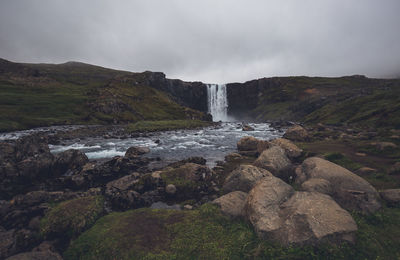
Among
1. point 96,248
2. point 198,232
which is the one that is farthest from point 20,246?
point 198,232

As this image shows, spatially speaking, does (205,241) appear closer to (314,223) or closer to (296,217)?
(296,217)

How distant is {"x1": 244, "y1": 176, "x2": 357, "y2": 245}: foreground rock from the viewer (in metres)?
7.19

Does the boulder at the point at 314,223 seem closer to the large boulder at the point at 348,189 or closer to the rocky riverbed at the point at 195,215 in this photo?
the rocky riverbed at the point at 195,215

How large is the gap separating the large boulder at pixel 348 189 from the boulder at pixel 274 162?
2930 millimetres

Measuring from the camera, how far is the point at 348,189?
9.90 meters

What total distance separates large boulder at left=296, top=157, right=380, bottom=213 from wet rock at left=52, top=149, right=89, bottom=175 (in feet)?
76.9

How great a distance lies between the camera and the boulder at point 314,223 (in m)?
7.13

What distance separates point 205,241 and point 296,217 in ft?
13.5

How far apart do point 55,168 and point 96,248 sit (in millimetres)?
16107

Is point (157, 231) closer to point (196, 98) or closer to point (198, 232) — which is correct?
point (198, 232)

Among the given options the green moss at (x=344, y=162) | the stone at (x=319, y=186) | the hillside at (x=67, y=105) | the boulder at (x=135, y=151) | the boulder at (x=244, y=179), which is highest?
the hillside at (x=67, y=105)

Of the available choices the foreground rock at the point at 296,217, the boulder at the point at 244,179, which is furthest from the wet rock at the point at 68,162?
the foreground rock at the point at 296,217

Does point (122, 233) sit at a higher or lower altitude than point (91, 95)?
lower

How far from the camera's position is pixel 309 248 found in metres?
6.95
